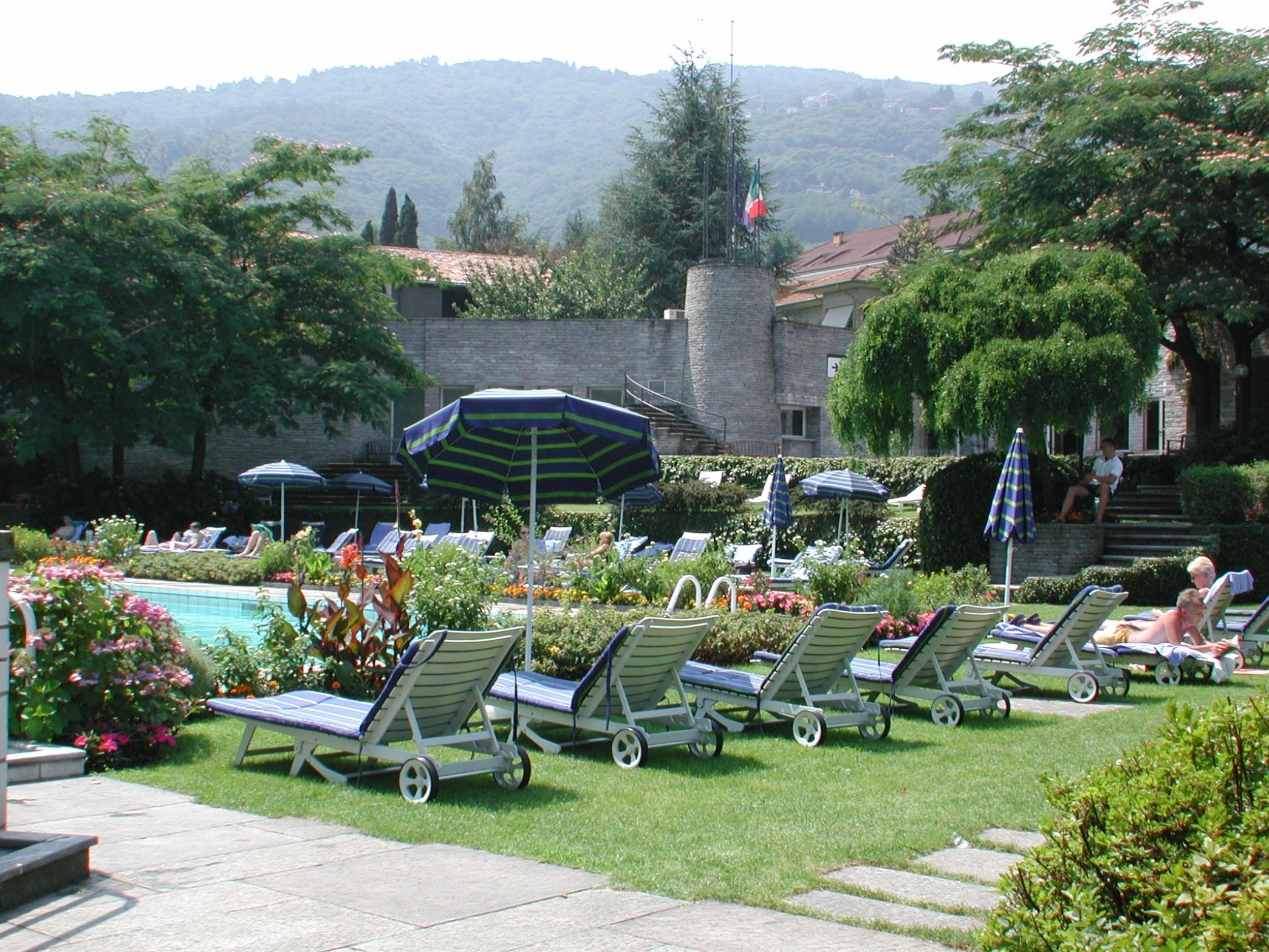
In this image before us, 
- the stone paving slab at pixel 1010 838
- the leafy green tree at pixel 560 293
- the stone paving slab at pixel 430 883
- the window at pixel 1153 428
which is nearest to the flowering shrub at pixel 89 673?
the stone paving slab at pixel 430 883

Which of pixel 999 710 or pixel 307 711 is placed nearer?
pixel 307 711

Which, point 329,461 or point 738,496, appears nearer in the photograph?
point 738,496

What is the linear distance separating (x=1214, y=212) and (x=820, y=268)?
39.4m

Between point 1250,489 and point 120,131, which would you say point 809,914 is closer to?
point 1250,489

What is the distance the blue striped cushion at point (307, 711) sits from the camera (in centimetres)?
638

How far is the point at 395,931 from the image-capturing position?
4008 mm

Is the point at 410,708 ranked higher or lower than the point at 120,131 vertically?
A: lower

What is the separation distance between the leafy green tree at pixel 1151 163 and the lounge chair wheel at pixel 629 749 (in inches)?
783

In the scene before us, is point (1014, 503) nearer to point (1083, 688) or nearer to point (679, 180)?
point (1083, 688)

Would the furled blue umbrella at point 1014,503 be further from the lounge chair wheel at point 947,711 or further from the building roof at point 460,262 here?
the building roof at point 460,262

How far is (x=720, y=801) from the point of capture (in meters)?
6.22

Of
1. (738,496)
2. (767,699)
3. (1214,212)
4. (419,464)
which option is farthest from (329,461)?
(767,699)

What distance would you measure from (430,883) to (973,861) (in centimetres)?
222

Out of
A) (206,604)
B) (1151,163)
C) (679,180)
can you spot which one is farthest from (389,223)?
(206,604)
